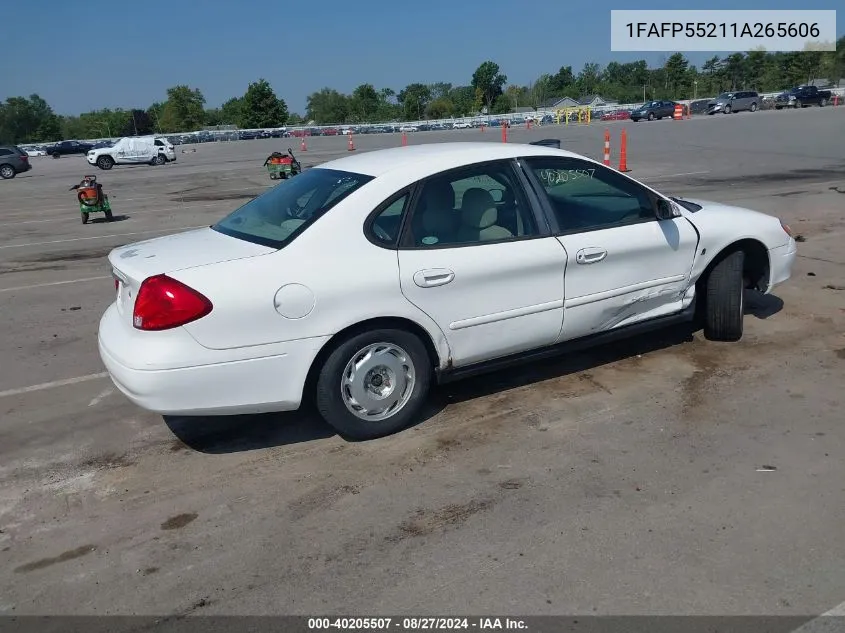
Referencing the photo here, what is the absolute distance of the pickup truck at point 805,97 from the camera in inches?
2217

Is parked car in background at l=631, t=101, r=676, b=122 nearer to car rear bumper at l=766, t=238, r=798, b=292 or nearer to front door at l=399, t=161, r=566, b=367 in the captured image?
car rear bumper at l=766, t=238, r=798, b=292

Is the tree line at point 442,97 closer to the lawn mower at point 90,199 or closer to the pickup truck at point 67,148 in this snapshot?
the pickup truck at point 67,148

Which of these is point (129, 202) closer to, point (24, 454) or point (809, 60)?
point (24, 454)

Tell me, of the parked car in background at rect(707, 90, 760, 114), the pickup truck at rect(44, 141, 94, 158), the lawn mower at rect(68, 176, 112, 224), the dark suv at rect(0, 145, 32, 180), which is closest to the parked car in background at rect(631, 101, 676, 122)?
the parked car in background at rect(707, 90, 760, 114)

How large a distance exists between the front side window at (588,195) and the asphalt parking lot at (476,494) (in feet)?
3.46

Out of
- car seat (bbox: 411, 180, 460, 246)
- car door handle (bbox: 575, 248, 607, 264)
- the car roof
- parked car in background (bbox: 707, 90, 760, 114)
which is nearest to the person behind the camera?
car seat (bbox: 411, 180, 460, 246)

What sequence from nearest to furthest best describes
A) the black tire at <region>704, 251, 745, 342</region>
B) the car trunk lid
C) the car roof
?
the car trunk lid → the car roof → the black tire at <region>704, 251, 745, 342</region>

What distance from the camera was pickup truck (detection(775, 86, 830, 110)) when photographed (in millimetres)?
56312

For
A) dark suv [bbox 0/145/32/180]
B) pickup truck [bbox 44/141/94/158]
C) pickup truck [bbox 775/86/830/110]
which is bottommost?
dark suv [bbox 0/145/32/180]

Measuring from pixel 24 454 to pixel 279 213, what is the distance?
2.02m

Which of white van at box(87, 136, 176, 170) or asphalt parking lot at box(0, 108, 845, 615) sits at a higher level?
white van at box(87, 136, 176, 170)

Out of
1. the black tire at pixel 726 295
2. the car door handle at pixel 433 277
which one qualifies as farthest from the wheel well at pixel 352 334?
the black tire at pixel 726 295

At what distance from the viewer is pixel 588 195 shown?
15.9 ft

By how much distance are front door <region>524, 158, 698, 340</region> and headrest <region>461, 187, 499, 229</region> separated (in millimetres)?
369
